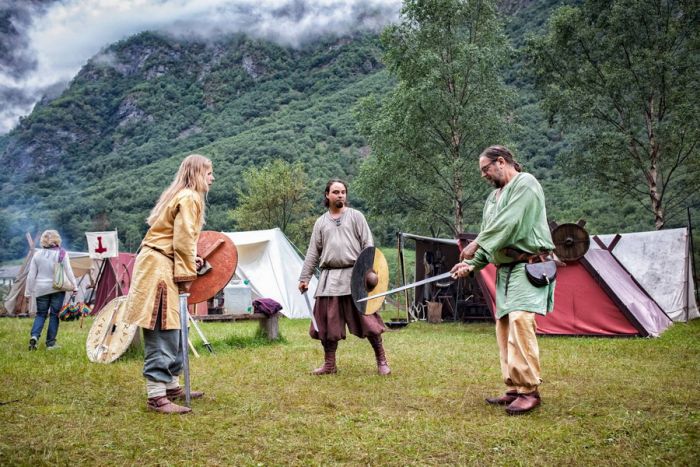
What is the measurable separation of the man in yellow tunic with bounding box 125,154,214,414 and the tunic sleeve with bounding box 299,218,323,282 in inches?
70.1

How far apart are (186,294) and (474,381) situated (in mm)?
2568

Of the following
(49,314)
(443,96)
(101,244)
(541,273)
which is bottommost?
(49,314)

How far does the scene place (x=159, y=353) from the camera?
3875 mm

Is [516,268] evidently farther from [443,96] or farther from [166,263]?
[443,96]

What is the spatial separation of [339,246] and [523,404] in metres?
2.32

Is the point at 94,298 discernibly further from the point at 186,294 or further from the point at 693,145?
the point at 693,145

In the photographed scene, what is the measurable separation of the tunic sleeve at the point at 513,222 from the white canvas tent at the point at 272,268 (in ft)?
37.8

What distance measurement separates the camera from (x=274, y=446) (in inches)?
117

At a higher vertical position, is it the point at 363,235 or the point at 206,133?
the point at 206,133

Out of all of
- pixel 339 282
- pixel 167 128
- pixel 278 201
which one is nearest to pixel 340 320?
pixel 339 282

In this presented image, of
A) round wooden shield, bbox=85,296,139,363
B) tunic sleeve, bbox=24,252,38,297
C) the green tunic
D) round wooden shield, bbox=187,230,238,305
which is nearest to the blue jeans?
tunic sleeve, bbox=24,252,38,297

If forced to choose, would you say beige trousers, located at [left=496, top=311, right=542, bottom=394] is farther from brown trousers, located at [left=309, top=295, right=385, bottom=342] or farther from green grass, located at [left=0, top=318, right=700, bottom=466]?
brown trousers, located at [left=309, top=295, right=385, bottom=342]

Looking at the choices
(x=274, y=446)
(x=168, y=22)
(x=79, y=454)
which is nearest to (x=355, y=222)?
(x=274, y=446)

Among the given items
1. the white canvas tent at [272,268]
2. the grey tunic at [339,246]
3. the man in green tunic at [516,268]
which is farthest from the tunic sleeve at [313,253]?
the white canvas tent at [272,268]
